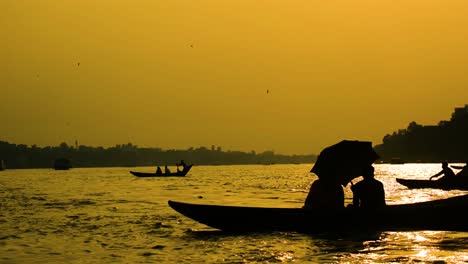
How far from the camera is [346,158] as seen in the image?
26078 mm

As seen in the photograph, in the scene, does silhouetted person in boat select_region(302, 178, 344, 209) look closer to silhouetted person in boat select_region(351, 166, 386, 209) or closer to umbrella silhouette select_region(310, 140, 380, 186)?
umbrella silhouette select_region(310, 140, 380, 186)

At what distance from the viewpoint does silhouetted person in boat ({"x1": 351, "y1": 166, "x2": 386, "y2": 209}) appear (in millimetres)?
25156

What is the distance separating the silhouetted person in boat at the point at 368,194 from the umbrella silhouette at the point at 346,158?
68 centimetres

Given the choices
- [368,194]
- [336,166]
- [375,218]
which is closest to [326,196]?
[336,166]

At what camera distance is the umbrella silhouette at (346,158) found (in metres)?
26.1

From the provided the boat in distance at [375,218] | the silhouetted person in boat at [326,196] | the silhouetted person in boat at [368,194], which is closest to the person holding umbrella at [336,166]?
the silhouetted person in boat at [326,196]

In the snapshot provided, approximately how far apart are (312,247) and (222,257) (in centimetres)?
351

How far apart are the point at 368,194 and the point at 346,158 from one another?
4.89 ft

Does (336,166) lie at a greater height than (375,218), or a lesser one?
greater

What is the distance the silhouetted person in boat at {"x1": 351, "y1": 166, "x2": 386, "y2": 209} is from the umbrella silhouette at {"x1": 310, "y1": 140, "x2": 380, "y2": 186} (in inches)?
26.6

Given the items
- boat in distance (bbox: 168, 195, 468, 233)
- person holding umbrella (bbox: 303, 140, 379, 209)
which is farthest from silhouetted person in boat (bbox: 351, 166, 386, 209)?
person holding umbrella (bbox: 303, 140, 379, 209)

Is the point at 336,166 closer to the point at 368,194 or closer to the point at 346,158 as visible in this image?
the point at 346,158

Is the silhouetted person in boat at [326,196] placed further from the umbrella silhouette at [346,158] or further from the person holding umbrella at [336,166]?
the umbrella silhouette at [346,158]

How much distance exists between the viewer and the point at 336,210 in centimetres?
2644
